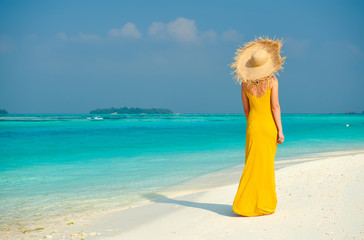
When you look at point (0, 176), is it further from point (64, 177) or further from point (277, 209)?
point (277, 209)

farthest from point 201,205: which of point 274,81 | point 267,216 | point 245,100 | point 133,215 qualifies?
point 274,81

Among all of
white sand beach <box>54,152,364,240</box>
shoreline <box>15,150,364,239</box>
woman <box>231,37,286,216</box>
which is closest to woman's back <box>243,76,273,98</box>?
woman <box>231,37,286,216</box>

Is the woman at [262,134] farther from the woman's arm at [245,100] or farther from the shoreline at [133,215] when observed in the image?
the shoreline at [133,215]

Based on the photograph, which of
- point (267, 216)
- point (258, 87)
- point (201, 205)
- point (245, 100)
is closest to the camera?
point (267, 216)

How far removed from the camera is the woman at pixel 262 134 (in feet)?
13.8

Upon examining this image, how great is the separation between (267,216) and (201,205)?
1.46 m

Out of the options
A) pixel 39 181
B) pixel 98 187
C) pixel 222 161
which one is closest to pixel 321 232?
pixel 98 187

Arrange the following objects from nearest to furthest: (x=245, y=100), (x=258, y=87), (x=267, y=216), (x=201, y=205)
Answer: (x=267, y=216) → (x=258, y=87) → (x=245, y=100) → (x=201, y=205)

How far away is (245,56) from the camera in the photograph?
448 cm

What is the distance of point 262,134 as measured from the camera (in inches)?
166

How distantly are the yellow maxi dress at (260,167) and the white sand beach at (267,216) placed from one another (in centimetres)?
15

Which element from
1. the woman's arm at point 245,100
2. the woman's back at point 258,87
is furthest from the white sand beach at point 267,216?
the woman's back at point 258,87

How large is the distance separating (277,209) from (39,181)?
7.08 m

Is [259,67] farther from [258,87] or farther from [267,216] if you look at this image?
[267,216]
